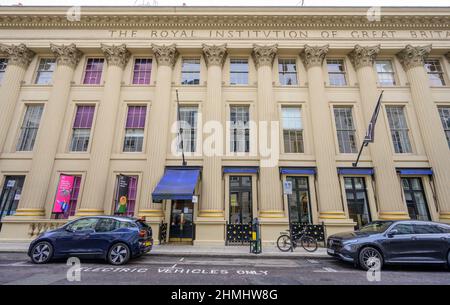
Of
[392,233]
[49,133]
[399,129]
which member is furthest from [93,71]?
[399,129]

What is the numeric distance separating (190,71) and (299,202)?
39.0 ft

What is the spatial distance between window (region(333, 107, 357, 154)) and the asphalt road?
304 inches

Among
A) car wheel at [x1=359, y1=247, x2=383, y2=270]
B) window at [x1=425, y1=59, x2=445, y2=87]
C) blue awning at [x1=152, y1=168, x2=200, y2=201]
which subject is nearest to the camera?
car wheel at [x1=359, y1=247, x2=383, y2=270]

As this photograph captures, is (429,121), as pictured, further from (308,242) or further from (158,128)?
(158,128)

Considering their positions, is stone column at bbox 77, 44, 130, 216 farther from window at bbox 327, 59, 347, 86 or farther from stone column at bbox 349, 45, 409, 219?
stone column at bbox 349, 45, 409, 219

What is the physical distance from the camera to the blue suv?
298 inches

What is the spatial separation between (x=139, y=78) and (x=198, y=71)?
4.37 metres

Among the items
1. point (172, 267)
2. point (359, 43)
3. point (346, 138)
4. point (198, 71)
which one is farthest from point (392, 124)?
point (172, 267)

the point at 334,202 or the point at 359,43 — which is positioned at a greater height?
the point at 359,43

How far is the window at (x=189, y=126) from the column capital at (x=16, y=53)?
11.9 metres

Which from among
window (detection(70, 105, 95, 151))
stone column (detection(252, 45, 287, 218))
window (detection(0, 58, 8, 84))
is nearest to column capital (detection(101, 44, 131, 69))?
window (detection(70, 105, 95, 151))

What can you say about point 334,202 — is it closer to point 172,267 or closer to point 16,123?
point 172,267

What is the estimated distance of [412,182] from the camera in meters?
13.5

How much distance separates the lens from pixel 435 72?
15625mm
